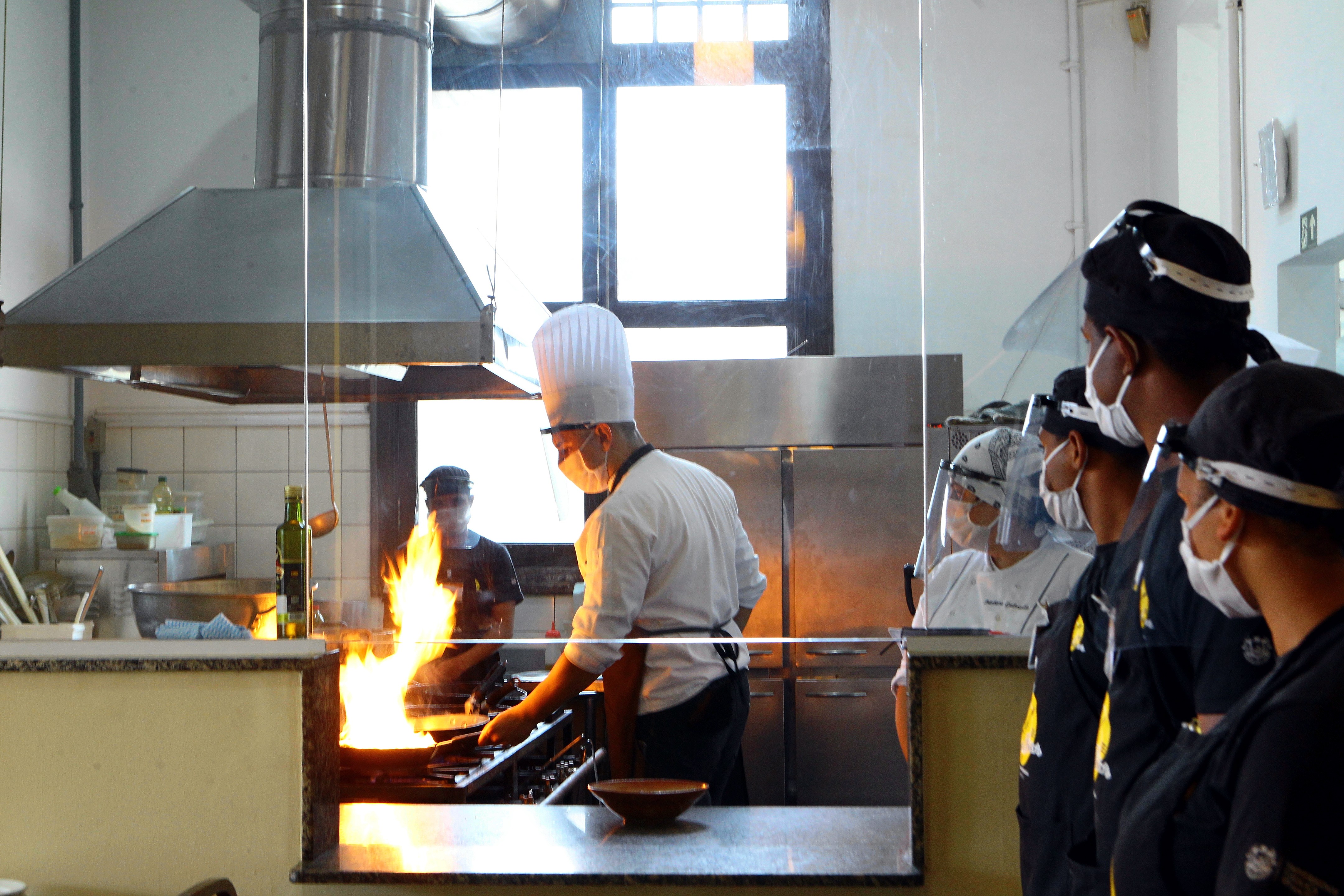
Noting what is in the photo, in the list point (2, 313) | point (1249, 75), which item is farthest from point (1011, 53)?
point (2, 313)

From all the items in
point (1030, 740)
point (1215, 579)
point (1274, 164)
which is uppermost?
point (1274, 164)

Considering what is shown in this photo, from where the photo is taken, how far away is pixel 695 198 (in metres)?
2.10

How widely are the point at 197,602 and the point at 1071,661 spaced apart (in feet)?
4.57

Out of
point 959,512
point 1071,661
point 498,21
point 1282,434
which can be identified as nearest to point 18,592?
point 498,21

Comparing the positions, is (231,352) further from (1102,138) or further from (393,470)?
(1102,138)

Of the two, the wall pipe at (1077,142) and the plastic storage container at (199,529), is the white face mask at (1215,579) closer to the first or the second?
the wall pipe at (1077,142)

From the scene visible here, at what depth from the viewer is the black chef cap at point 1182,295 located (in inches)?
43.2

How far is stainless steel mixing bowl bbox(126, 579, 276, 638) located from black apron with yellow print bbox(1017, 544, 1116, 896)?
1239 millimetres

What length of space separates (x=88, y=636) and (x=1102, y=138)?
1911 mm

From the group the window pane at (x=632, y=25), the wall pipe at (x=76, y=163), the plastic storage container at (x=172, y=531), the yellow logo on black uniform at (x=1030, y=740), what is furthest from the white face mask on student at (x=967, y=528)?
the wall pipe at (x=76, y=163)

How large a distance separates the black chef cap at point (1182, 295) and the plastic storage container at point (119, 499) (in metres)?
1.61

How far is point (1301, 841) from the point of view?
0.76 m

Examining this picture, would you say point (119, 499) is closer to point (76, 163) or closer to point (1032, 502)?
point (76, 163)

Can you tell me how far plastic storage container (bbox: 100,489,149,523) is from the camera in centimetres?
191
